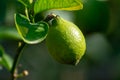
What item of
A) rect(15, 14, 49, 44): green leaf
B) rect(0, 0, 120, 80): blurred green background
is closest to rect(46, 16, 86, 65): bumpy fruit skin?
rect(15, 14, 49, 44): green leaf

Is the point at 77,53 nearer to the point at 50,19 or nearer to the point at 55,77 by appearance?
the point at 50,19

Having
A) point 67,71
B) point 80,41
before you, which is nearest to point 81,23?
point 80,41

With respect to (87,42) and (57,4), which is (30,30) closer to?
(57,4)

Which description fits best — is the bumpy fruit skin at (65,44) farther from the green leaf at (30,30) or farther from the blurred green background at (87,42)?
the blurred green background at (87,42)

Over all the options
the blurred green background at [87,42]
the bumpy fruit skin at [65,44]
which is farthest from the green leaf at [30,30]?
the blurred green background at [87,42]

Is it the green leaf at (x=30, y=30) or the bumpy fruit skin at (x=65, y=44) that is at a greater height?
the green leaf at (x=30, y=30)

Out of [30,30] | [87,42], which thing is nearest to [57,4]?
[30,30]

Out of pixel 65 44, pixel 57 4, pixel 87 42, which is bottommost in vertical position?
pixel 87 42
